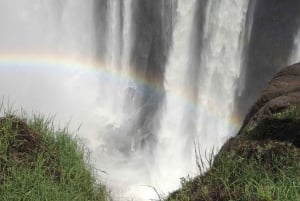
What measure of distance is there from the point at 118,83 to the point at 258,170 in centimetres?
2346

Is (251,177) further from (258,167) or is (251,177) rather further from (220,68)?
(220,68)

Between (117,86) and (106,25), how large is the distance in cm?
294

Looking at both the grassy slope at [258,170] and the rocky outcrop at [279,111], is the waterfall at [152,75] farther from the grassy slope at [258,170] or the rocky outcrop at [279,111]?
the grassy slope at [258,170]

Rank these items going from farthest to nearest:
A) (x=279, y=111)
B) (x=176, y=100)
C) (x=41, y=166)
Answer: (x=176, y=100) → (x=279, y=111) → (x=41, y=166)

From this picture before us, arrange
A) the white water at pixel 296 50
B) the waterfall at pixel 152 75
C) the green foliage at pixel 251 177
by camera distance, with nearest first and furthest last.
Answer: the green foliage at pixel 251 177 < the white water at pixel 296 50 < the waterfall at pixel 152 75

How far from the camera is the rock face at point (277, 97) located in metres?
5.87

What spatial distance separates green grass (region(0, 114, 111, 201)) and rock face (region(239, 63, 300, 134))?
1.78 metres

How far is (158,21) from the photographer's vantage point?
25.0 metres

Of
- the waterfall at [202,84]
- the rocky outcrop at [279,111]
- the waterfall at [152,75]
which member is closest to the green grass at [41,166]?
the rocky outcrop at [279,111]

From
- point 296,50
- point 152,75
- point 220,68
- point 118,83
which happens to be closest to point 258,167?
point 296,50

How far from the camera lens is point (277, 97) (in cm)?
627

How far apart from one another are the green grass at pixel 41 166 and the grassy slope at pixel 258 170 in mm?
889

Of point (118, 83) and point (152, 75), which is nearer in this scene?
point (152, 75)

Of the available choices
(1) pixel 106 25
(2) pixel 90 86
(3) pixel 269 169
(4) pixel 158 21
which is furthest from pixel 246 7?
(3) pixel 269 169
